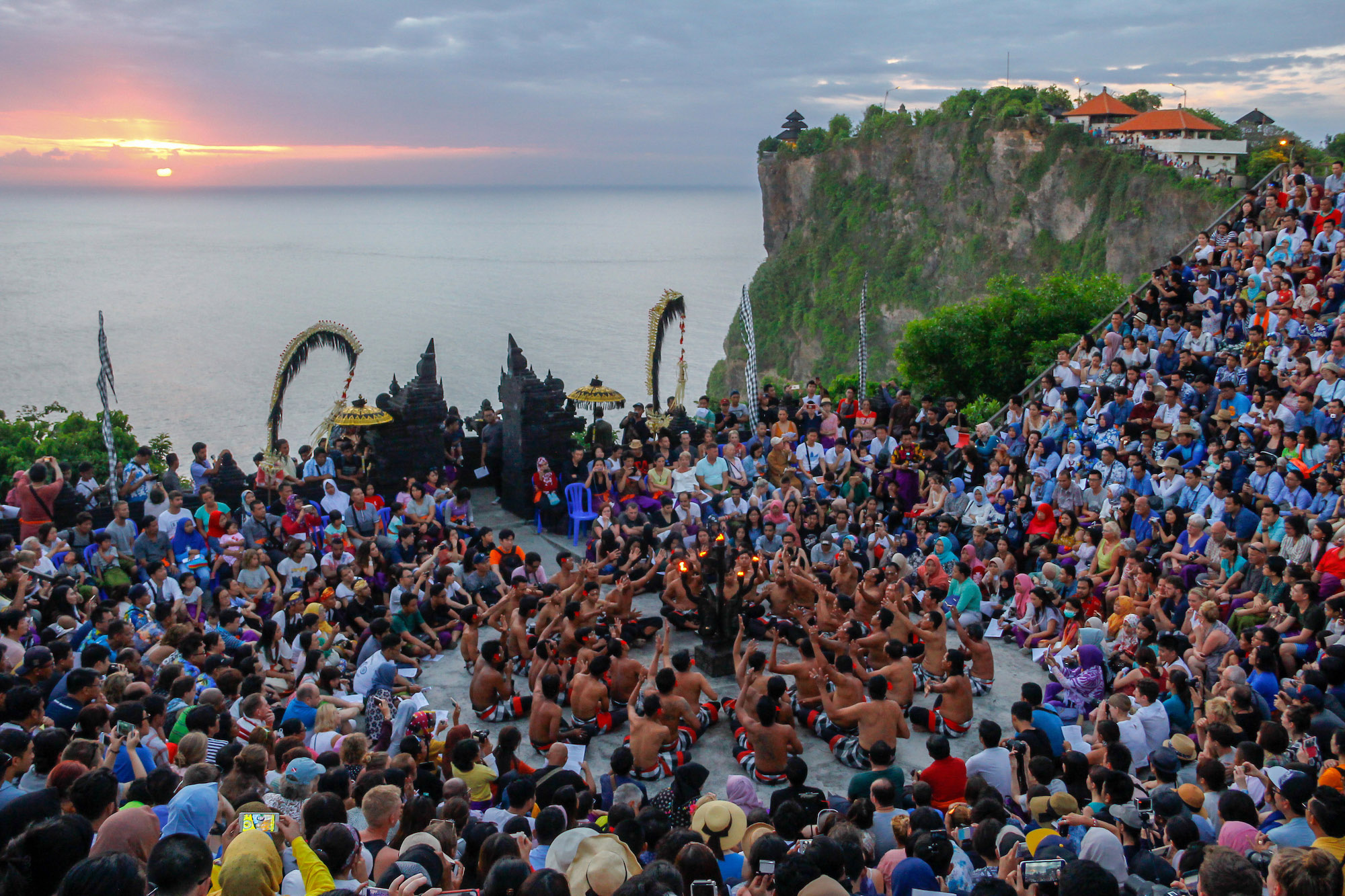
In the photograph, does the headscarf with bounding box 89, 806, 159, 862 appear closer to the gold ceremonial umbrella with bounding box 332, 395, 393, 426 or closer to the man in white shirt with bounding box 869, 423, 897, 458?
the gold ceremonial umbrella with bounding box 332, 395, 393, 426

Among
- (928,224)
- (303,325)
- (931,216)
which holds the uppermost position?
(931,216)

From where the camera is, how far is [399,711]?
8.16 metres

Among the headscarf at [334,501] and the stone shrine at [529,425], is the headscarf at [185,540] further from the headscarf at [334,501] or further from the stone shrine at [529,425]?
the stone shrine at [529,425]

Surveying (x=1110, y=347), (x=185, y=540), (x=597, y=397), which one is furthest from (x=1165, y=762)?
(x=597, y=397)

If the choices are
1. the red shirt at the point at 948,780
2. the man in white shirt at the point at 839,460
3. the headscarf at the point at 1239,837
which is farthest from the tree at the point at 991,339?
the headscarf at the point at 1239,837

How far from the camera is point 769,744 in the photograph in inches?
317

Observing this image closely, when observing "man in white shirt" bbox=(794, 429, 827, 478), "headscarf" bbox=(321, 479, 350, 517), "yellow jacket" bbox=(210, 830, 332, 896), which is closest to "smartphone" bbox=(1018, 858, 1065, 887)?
"yellow jacket" bbox=(210, 830, 332, 896)

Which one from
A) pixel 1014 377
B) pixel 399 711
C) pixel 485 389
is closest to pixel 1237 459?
pixel 399 711

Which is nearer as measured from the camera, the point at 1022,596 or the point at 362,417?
the point at 1022,596

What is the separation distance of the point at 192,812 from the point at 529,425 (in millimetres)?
9919

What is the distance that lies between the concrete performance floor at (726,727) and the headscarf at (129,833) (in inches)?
152

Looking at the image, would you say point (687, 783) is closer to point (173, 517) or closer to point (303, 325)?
point (173, 517)

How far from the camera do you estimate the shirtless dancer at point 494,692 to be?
919 cm

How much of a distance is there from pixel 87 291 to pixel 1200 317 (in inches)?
5648
